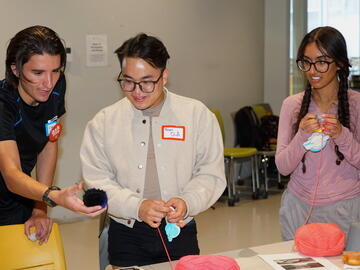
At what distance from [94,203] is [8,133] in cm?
54

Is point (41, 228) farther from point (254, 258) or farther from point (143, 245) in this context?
point (254, 258)

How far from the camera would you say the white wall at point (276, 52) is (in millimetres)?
9000

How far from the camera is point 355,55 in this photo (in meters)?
11.2

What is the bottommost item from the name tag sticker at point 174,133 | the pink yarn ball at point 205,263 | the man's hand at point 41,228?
the pink yarn ball at point 205,263

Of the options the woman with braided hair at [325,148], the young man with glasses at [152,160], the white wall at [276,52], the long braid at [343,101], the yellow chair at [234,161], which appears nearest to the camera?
the young man with glasses at [152,160]

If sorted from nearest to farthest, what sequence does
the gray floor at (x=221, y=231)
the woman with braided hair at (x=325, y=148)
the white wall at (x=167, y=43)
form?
the woman with braided hair at (x=325, y=148) → the gray floor at (x=221, y=231) → the white wall at (x=167, y=43)

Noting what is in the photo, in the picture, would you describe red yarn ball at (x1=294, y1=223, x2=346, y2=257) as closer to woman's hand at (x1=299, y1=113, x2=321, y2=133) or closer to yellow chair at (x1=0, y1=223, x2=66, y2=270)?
woman's hand at (x1=299, y1=113, x2=321, y2=133)

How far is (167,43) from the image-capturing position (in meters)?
7.14

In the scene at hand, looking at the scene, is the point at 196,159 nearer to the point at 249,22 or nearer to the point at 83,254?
the point at 83,254

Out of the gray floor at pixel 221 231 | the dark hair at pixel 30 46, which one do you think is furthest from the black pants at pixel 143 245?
the gray floor at pixel 221 231

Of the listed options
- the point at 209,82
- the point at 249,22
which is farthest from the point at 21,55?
the point at 249,22

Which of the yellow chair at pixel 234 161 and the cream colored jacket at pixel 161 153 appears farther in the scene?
the yellow chair at pixel 234 161

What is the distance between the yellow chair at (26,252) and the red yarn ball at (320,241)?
975mm

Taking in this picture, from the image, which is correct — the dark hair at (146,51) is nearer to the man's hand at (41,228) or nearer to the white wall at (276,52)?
the man's hand at (41,228)
